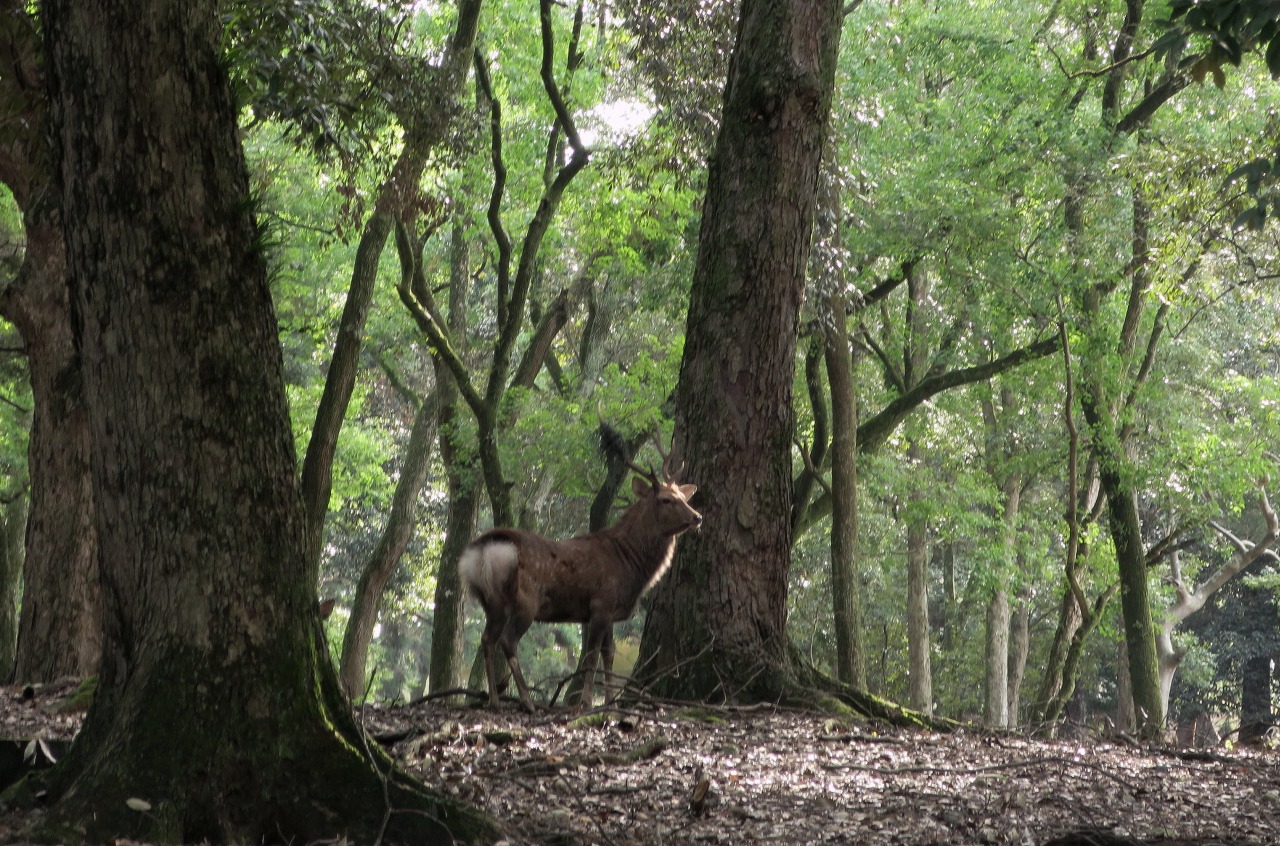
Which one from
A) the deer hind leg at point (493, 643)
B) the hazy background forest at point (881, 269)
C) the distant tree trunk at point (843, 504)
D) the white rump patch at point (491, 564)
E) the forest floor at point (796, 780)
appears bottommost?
the forest floor at point (796, 780)

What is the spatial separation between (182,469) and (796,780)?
10.9ft

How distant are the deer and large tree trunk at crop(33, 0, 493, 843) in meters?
3.80

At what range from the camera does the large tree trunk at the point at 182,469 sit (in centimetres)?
456

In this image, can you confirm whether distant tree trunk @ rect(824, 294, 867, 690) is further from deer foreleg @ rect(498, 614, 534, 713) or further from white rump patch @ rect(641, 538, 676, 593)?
deer foreleg @ rect(498, 614, 534, 713)

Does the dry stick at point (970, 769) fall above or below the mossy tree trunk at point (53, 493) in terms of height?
below

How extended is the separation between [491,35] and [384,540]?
913cm

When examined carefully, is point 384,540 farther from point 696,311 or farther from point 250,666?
point 250,666

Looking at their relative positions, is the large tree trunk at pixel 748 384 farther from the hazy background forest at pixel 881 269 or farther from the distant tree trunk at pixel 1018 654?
the distant tree trunk at pixel 1018 654

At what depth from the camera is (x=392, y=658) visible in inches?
1775

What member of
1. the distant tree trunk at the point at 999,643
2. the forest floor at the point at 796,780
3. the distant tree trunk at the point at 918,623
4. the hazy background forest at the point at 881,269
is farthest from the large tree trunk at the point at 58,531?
the distant tree trunk at the point at 999,643

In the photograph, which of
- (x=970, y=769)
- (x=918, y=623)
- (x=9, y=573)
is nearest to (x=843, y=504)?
(x=970, y=769)

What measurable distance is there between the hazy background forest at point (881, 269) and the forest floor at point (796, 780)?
211 inches

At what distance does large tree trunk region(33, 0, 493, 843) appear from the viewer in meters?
4.56

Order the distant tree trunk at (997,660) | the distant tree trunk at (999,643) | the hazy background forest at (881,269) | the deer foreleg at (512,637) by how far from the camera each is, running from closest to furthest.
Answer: the deer foreleg at (512,637)
the hazy background forest at (881,269)
the distant tree trunk at (999,643)
the distant tree trunk at (997,660)
